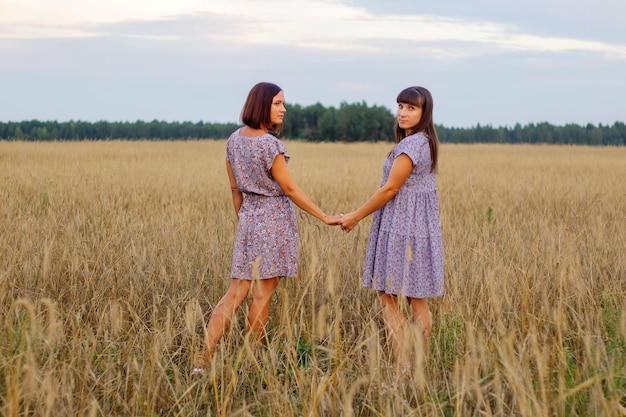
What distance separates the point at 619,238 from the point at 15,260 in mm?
5331

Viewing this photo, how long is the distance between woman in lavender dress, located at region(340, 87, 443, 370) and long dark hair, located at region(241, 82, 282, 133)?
2.25 feet

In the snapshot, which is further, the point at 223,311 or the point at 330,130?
the point at 330,130

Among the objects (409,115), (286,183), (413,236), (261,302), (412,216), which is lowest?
(261,302)

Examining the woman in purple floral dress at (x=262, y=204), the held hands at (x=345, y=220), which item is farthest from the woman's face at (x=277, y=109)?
the held hands at (x=345, y=220)

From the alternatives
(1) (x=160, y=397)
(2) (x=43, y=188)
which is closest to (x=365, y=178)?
(2) (x=43, y=188)

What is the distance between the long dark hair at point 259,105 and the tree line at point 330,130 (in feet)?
142

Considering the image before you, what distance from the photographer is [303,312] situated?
12.5 ft

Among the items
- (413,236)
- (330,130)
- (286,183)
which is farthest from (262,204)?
(330,130)

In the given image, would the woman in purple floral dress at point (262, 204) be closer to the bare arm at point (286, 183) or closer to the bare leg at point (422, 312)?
the bare arm at point (286, 183)

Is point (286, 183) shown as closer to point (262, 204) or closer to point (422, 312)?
point (262, 204)

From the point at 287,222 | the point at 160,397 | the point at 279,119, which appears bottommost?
the point at 160,397

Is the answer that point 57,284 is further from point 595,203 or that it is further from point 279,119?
point 595,203

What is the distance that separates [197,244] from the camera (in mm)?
5758

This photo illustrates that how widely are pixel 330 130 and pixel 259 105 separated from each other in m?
49.7
